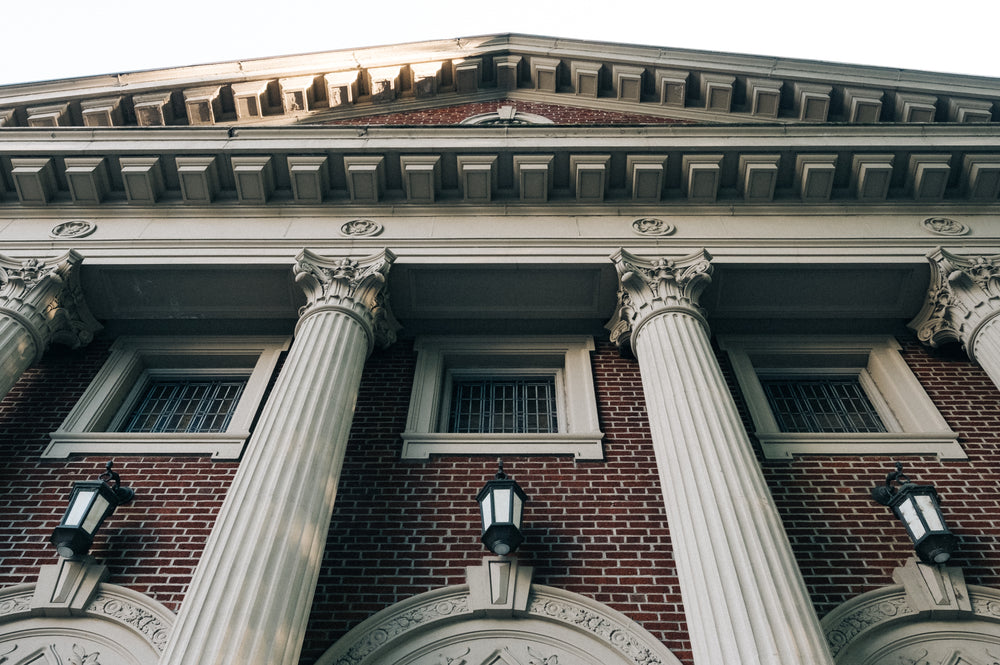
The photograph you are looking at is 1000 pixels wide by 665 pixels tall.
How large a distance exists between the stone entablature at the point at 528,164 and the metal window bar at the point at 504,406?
2784mm

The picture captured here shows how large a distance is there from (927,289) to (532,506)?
6.64m

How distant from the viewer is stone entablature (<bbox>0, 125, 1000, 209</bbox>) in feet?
34.7

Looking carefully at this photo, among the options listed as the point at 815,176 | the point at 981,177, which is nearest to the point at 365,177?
the point at 815,176

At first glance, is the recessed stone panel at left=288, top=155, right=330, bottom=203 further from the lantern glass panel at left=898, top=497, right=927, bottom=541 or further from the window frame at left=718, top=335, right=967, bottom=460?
the lantern glass panel at left=898, top=497, right=927, bottom=541

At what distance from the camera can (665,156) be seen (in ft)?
34.9

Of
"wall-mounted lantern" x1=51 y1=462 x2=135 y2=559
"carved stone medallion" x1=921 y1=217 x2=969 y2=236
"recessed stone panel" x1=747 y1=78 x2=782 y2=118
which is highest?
"recessed stone panel" x1=747 y1=78 x2=782 y2=118

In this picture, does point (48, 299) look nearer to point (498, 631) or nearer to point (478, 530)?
point (478, 530)

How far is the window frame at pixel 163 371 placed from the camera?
895 cm

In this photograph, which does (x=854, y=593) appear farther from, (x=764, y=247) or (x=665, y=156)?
(x=665, y=156)

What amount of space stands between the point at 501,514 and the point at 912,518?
4234 mm

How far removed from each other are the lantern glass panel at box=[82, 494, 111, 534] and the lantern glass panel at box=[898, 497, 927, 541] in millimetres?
8414

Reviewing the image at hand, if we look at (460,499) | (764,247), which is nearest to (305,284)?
(460,499)

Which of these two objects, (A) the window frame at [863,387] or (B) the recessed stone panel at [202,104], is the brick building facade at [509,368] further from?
(B) the recessed stone panel at [202,104]

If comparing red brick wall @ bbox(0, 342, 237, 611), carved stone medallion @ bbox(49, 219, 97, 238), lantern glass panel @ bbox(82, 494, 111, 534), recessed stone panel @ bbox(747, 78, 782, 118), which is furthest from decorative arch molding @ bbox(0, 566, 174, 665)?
recessed stone panel @ bbox(747, 78, 782, 118)
